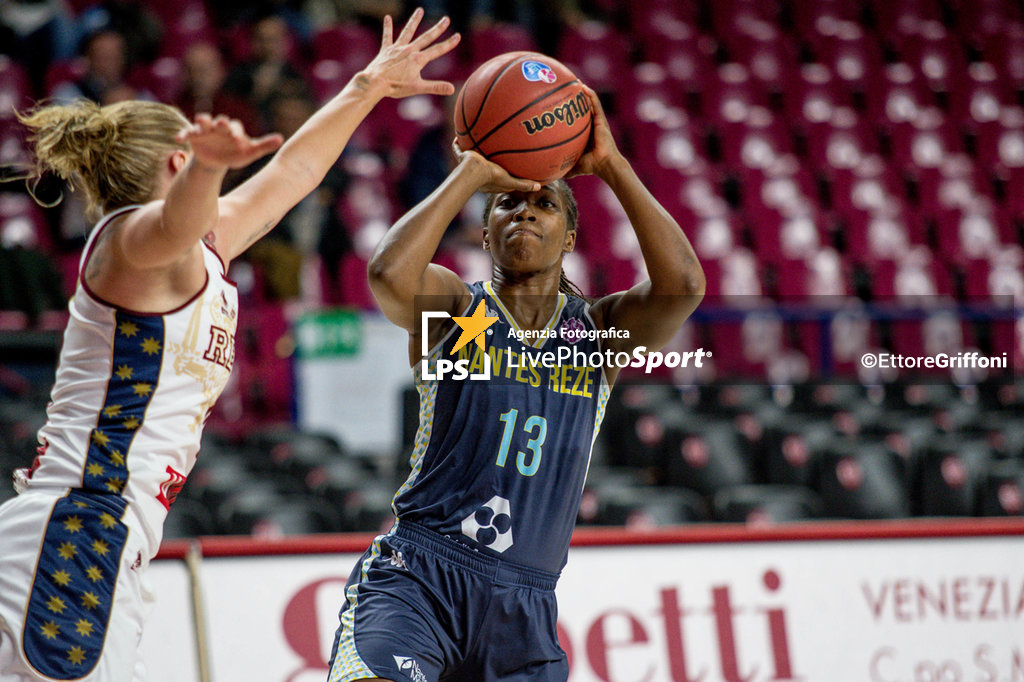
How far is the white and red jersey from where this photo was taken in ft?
7.98

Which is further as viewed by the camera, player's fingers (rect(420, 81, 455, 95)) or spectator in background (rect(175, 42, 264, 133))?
spectator in background (rect(175, 42, 264, 133))

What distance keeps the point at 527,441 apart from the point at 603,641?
162cm

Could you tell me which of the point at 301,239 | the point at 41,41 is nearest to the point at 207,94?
the point at 301,239

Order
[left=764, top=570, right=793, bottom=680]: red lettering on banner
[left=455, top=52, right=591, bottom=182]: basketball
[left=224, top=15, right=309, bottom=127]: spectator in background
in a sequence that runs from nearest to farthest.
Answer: [left=455, top=52, right=591, bottom=182]: basketball
[left=764, top=570, right=793, bottom=680]: red lettering on banner
[left=224, top=15, right=309, bottom=127]: spectator in background

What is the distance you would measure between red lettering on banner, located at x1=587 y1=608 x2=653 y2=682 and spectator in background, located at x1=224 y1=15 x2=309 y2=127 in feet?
17.9

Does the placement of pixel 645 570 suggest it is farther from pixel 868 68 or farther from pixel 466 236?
pixel 868 68

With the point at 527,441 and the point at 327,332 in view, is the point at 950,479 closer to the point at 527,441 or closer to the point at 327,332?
the point at 327,332

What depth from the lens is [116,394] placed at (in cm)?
246

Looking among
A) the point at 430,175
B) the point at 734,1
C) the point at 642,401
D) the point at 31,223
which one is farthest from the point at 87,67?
the point at 734,1

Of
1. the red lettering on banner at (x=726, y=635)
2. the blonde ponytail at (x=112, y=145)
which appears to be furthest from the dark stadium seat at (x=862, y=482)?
the blonde ponytail at (x=112, y=145)

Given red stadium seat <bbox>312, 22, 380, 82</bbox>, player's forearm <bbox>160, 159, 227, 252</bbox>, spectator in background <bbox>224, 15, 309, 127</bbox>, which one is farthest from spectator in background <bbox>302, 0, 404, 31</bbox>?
player's forearm <bbox>160, 159, 227, 252</bbox>

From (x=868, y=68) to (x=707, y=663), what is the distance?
358 inches

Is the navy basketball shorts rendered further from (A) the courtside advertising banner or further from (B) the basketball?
(A) the courtside advertising banner

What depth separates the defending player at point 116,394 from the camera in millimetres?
2311
